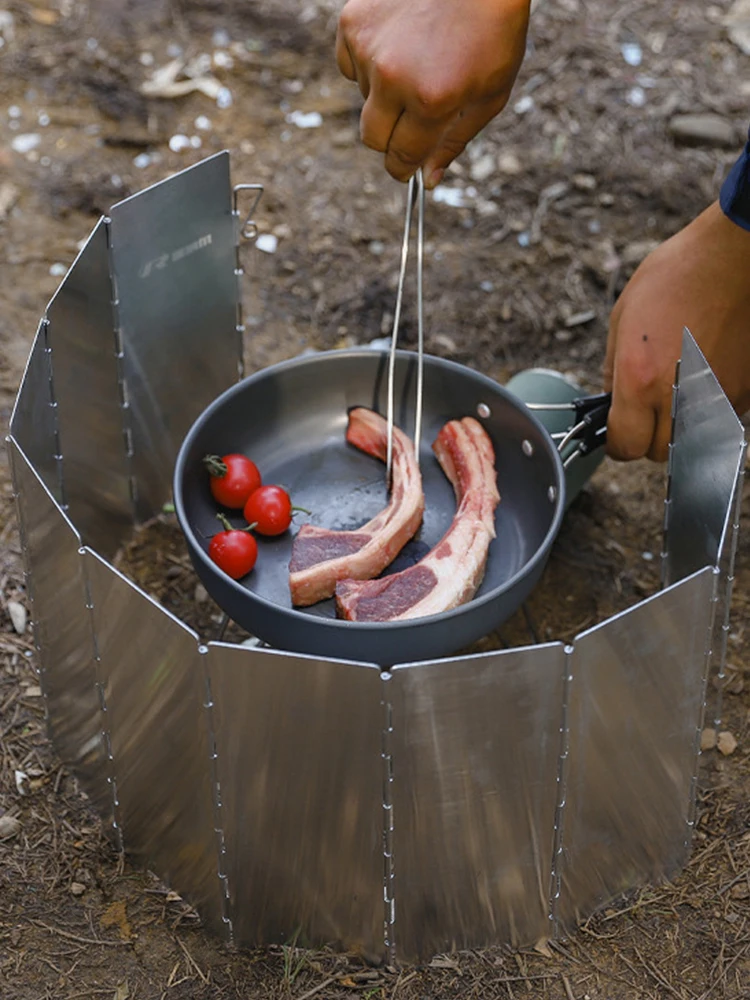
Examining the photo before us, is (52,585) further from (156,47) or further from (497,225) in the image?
(156,47)

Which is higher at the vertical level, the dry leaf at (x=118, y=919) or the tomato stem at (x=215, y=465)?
the tomato stem at (x=215, y=465)

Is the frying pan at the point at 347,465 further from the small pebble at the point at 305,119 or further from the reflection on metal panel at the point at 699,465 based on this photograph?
the small pebble at the point at 305,119

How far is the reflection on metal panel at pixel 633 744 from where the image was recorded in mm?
2432

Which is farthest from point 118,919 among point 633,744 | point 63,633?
point 633,744

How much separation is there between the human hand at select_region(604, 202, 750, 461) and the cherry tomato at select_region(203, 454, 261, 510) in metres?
0.95

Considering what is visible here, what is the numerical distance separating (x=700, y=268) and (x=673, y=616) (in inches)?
41.1

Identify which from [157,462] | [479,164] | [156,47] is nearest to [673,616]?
[157,462]

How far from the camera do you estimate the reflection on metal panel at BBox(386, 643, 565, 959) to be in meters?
2.34

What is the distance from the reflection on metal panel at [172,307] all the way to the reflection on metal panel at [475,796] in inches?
65.2

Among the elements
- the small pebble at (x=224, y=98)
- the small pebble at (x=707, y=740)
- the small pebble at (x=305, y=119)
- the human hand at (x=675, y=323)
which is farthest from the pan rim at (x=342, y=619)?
the small pebble at (x=224, y=98)

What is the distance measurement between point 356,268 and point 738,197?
2.05m

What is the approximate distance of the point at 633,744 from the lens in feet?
8.59

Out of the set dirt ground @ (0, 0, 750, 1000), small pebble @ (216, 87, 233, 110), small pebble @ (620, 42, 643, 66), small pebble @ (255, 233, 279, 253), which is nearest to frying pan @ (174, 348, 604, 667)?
dirt ground @ (0, 0, 750, 1000)

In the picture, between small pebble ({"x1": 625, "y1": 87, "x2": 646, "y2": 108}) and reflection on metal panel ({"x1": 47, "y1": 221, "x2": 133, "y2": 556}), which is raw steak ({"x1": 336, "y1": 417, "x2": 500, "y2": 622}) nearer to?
reflection on metal panel ({"x1": 47, "y1": 221, "x2": 133, "y2": 556})
